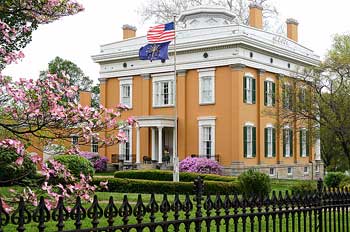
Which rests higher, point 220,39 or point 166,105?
point 220,39

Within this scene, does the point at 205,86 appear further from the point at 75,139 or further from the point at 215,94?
the point at 75,139

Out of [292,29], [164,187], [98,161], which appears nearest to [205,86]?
[98,161]

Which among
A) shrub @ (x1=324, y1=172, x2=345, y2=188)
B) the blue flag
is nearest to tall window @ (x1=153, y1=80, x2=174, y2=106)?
the blue flag

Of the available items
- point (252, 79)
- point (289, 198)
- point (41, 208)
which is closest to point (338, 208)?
point (289, 198)

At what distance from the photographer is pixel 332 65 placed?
2895 centimetres

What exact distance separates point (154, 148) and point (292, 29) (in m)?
14.8

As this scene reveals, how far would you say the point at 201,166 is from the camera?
33.0 meters

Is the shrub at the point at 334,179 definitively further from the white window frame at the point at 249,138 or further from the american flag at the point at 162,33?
the american flag at the point at 162,33

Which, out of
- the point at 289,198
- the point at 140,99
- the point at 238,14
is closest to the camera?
the point at 289,198

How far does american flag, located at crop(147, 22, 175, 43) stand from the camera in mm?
29969

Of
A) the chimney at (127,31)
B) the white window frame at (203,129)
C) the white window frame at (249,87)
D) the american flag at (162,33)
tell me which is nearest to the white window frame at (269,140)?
the white window frame at (249,87)

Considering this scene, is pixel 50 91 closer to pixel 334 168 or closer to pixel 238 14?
pixel 238 14

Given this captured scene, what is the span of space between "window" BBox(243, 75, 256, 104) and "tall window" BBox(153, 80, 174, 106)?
16.5ft

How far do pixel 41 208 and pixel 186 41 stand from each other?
3278 cm
